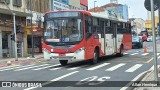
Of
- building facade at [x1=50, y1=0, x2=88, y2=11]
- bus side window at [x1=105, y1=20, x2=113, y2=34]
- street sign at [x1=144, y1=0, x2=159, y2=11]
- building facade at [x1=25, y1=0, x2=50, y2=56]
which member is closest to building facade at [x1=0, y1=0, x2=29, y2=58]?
building facade at [x1=25, y1=0, x2=50, y2=56]

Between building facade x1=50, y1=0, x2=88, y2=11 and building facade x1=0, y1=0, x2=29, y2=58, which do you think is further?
building facade x1=50, y1=0, x2=88, y2=11

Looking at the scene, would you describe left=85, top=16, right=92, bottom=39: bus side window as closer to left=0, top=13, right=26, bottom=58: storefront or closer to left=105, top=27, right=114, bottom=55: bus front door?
left=105, top=27, right=114, bottom=55: bus front door

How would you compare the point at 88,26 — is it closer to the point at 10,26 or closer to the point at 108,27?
the point at 108,27

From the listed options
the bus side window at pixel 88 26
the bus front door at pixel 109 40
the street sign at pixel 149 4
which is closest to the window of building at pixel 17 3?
the bus front door at pixel 109 40

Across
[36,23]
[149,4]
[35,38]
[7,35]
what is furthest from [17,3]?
[149,4]

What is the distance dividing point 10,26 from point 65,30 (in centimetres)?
2082

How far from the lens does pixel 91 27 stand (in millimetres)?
23078

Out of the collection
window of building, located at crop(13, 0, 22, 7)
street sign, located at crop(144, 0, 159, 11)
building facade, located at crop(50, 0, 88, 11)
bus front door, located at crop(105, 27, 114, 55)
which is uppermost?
building facade, located at crop(50, 0, 88, 11)

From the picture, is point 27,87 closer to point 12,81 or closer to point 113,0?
point 12,81

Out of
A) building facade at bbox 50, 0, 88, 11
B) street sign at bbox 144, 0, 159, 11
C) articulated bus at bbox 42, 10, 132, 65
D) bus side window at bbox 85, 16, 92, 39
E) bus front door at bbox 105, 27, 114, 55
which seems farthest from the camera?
building facade at bbox 50, 0, 88, 11

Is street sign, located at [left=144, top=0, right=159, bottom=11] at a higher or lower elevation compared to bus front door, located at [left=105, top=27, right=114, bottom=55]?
higher

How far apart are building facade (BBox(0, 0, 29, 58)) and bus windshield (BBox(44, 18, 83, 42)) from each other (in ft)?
57.3

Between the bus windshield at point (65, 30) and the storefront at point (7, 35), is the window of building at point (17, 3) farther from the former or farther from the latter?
the bus windshield at point (65, 30)

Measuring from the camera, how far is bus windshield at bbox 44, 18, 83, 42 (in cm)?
2178
